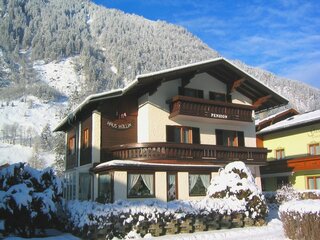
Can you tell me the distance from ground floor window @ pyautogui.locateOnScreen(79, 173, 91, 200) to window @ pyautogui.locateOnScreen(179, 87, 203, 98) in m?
8.67

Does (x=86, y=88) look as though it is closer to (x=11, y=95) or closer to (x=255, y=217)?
(x=11, y=95)

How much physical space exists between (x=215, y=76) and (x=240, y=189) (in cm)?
1112

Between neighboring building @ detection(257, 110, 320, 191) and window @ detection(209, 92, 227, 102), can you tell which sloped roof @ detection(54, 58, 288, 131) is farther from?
neighboring building @ detection(257, 110, 320, 191)

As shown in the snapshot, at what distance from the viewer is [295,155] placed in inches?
1373

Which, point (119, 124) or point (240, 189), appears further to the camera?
point (119, 124)

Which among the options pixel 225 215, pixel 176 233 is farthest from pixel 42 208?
pixel 225 215

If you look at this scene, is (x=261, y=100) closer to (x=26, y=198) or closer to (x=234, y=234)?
(x=234, y=234)

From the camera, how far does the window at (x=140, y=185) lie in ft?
75.2

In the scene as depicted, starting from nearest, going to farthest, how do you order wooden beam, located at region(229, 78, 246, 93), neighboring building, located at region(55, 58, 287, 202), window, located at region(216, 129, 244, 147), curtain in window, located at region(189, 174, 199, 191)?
neighboring building, located at region(55, 58, 287, 202), curtain in window, located at region(189, 174, 199, 191), window, located at region(216, 129, 244, 147), wooden beam, located at region(229, 78, 246, 93)

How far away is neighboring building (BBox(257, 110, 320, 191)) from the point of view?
31375 mm

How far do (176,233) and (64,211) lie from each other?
6.17m

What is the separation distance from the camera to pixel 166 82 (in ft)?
90.1

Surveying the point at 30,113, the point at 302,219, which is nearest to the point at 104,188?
the point at 302,219

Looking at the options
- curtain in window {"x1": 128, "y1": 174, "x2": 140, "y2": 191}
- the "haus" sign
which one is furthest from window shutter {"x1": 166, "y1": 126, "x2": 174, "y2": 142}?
curtain in window {"x1": 128, "y1": 174, "x2": 140, "y2": 191}
